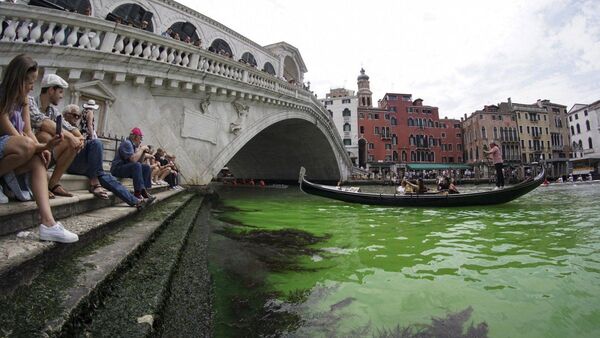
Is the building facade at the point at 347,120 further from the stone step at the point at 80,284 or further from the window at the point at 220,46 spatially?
the stone step at the point at 80,284

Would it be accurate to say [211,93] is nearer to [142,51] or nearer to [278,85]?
[142,51]

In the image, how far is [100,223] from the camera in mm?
2068

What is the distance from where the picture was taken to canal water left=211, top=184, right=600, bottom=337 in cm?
163

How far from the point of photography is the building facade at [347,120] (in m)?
36.7

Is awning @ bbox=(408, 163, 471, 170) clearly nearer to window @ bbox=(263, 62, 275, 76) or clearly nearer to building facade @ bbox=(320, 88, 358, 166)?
building facade @ bbox=(320, 88, 358, 166)

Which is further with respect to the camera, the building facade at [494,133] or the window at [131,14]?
the building facade at [494,133]

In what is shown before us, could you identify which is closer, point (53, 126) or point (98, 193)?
point (53, 126)

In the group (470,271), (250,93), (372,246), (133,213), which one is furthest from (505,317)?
(250,93)

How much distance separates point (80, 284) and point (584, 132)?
4769cm

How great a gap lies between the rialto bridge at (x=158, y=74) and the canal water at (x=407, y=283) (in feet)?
14.5

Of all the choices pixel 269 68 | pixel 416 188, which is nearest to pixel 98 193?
pixel 416 188

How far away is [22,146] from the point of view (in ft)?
5.29

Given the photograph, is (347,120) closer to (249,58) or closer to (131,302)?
(249,58)

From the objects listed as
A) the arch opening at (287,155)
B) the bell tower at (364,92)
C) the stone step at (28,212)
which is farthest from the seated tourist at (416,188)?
the bell tower at (364,92)
